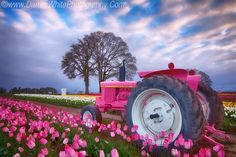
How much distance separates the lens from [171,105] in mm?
3586

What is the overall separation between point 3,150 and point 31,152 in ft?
1.55

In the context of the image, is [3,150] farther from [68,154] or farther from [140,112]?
[140,112]

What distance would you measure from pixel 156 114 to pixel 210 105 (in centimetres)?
157

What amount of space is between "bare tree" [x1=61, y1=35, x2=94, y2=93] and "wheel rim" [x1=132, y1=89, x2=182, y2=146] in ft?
98.2

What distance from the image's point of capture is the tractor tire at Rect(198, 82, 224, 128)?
15.3 ft

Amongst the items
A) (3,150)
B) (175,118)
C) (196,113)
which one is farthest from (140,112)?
(3,150)

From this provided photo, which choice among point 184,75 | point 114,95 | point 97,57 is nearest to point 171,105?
point 184,75

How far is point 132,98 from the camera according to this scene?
385 cm

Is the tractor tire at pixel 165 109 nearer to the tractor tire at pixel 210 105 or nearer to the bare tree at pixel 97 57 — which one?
the tractor tire at pixel 210 105

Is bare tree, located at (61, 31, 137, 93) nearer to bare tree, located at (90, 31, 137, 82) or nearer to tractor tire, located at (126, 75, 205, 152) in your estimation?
bare tree, located at (90, 31, 137, 82)

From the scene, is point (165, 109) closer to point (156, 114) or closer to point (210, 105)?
point (156, 114)

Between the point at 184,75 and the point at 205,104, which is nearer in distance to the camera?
the point at 184,75

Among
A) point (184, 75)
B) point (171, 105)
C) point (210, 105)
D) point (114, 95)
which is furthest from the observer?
point (114, 95)

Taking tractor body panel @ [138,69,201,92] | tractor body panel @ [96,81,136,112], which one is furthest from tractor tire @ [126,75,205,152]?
tractor body panel @ [96,81,136,112]
